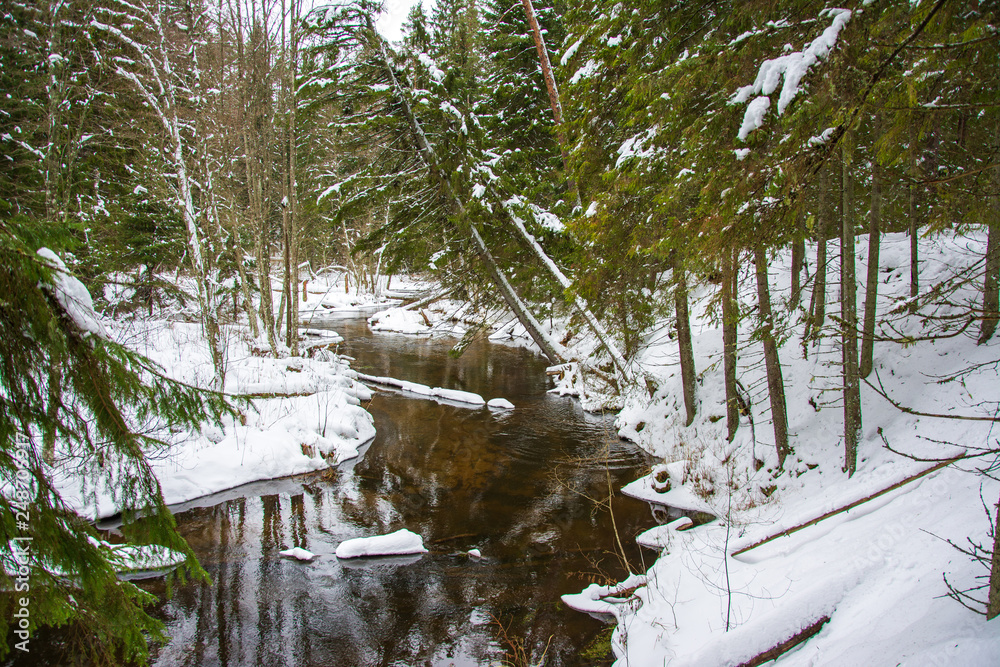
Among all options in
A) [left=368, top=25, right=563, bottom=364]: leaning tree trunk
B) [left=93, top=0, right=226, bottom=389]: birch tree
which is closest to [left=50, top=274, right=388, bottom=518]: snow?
[left=93, top=0, right=226, bottom=389]: birch tree

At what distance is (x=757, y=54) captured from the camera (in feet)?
16.3

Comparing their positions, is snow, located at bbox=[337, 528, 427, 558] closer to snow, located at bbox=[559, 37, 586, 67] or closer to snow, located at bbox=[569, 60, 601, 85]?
snow, located at bbox=[569, 60, 601, 85]

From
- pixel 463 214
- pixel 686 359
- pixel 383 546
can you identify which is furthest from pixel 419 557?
pixel 463 214

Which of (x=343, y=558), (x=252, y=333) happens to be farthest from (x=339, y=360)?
(x=343, y=558)

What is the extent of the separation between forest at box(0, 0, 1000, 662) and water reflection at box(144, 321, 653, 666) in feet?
4.78

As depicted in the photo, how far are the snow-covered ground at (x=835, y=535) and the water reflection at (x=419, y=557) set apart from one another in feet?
→ 2.85

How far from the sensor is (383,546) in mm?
6926

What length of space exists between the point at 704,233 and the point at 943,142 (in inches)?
296

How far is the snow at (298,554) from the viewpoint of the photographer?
6758mm

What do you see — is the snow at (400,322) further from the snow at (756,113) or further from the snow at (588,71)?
the snow at (756,113)

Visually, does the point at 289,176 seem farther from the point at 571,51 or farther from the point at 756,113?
the point at 756,113

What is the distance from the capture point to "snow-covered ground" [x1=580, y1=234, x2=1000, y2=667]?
352 cm

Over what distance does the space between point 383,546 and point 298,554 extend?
1.20 m

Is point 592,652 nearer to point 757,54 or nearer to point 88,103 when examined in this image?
point 757,54
